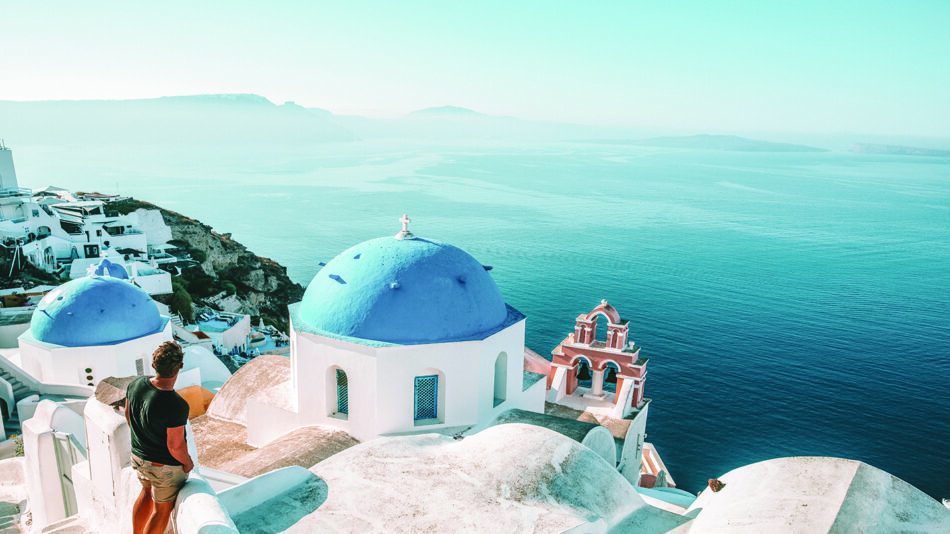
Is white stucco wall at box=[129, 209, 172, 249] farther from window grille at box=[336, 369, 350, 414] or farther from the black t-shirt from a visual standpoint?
the black t-shirt

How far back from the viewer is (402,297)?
11.6 m

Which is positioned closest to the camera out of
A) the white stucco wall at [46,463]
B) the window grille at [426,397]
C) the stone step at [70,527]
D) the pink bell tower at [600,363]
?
the stone step at [70,527]

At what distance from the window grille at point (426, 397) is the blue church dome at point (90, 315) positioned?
9175 mm

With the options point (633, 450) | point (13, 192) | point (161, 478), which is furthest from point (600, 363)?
point (13, 192)

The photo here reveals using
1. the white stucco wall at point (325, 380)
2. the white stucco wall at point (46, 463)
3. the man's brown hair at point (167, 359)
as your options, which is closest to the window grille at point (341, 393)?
the white stucco wall at point (325, 380)

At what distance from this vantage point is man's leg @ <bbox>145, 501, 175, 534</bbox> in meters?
5.41

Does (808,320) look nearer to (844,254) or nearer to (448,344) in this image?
(844,254)

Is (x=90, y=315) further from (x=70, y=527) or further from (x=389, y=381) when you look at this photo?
(x=389, y=381)

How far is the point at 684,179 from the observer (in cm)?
16438

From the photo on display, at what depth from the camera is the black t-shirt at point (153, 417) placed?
5.12 metres

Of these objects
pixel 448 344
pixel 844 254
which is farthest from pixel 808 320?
pixel 448 344

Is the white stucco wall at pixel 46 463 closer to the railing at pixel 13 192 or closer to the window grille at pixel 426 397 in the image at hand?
the window grille at pixel 426 397

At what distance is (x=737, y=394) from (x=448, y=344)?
27.6m

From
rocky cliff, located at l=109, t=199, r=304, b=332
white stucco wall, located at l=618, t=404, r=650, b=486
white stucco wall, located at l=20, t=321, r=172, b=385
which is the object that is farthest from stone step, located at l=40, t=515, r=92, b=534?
rocky cliff, located at l=109, t=199, r=304, b=332
